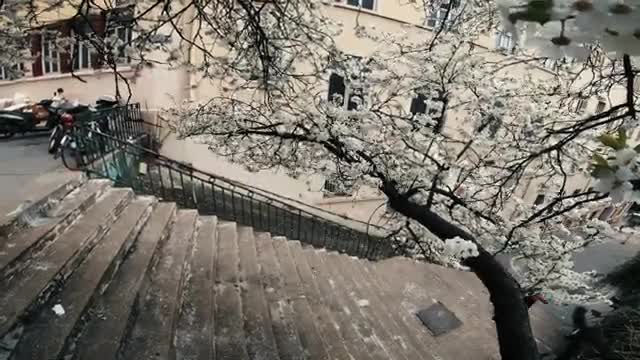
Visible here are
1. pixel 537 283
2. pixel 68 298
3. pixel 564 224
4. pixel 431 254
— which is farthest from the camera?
pixel 564 224

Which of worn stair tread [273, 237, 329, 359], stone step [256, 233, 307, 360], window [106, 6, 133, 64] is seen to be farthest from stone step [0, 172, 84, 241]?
worn stair tread [273, 237, 329, 359]

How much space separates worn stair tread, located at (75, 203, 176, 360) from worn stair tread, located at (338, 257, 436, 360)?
122 inches

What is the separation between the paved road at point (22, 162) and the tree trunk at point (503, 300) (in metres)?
4.68

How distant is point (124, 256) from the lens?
163 inches

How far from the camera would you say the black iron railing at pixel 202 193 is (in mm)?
5699

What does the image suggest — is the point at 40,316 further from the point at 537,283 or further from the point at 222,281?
the point at 537,283

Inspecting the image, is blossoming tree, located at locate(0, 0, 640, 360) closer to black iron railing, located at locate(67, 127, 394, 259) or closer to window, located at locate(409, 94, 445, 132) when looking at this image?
window, located at locate(409, 94, 445, 132)

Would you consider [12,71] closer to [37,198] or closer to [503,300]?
[37,198]

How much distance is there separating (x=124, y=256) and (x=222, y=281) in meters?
1.03

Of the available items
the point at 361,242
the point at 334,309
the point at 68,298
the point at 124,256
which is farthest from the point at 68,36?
the point at 361,242

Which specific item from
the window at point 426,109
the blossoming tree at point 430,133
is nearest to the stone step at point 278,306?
the blossoming tree at point 430,133

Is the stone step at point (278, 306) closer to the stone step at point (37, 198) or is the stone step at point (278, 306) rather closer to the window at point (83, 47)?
the stone step at point (37, 198)

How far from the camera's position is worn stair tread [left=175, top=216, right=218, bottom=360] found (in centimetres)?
327

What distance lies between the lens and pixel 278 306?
4.61 m
